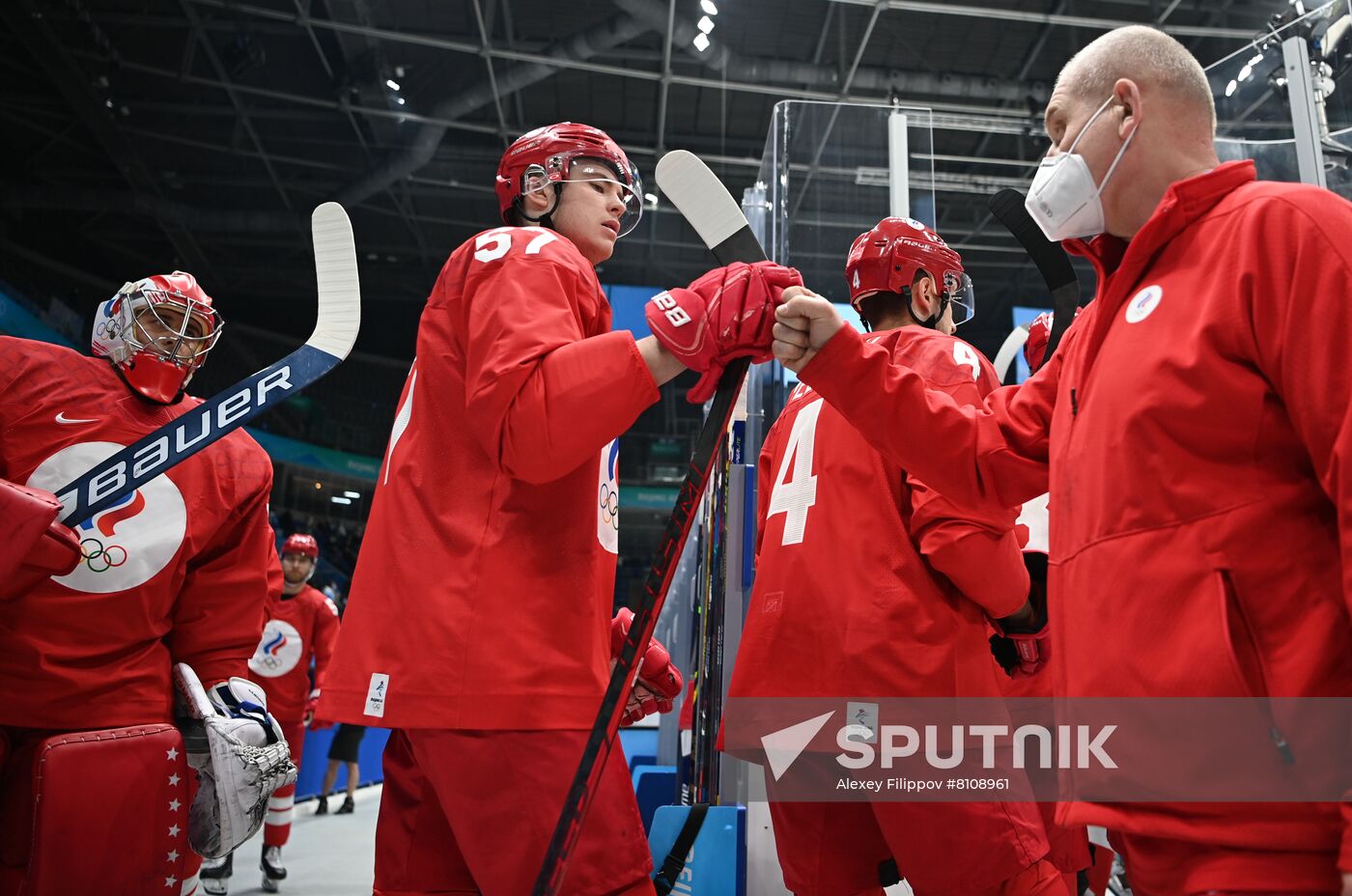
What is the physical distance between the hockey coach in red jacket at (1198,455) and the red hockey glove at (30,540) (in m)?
1.82

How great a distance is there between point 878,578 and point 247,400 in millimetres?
1456

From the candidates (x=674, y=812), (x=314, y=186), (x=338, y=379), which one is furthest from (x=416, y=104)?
(x=674, y=812)

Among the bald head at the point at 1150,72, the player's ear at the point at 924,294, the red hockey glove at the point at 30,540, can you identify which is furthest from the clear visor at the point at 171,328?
the bald head at the point at 1150,72

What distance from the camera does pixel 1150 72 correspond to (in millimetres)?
1319

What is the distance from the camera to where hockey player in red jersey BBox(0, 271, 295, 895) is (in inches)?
83.4

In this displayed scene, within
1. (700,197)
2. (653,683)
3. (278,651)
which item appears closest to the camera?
(700,197)

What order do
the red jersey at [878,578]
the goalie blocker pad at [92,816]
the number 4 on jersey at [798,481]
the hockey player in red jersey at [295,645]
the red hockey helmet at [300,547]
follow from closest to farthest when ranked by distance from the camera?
the red jersey at [878,578]
the number 4 on jersey at [798,481]
the goalie blocker pad at [92,816]
the hockey player in red jersey at [295,645]
the red hockey helmet at [300,547]

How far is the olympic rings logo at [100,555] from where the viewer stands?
2271 mm

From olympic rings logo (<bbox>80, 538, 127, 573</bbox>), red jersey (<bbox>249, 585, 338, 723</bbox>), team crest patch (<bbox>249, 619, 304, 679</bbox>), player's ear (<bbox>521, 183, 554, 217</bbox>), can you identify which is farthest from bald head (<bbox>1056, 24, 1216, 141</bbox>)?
team crest patch (<bbox>249, 619, 304, 679</bbox>)

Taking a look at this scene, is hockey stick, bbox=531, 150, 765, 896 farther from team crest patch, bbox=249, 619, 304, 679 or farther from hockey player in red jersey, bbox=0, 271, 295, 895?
team crest patch, bbox=249, 619, 304, 679

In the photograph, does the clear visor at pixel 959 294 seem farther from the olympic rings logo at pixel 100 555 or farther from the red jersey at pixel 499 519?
the olympic rings logo at pixel 100 555

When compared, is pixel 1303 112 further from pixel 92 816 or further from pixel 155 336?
pixel 92 816

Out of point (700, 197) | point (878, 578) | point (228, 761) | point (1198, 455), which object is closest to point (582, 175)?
point (700, 197)

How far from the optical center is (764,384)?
12.4ft
